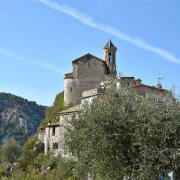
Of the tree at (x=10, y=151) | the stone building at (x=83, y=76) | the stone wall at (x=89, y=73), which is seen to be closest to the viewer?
the stone building at (x=83, y=76)

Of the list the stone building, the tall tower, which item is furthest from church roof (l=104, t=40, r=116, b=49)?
the stone building

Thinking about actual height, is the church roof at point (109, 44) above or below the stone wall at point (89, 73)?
above

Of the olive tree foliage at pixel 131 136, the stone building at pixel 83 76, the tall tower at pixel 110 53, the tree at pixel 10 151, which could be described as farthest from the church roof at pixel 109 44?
the olive tree foliage at pixel 131 136

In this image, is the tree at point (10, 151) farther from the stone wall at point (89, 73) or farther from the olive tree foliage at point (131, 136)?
the olive tree foliage at point (131, 136)

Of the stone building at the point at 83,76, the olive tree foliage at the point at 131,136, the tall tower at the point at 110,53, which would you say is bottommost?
the olive tree foliage at the point at 131,136

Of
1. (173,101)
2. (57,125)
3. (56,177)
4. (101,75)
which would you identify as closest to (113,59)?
(101,75)

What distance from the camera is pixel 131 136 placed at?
101ft

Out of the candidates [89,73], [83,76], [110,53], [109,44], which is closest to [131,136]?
[83,76]

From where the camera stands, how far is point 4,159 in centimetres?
10712

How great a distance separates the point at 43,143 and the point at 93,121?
46.3 meters

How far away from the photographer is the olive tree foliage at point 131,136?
30.4 meters

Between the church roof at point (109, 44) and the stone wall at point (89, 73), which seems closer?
the stone wall at point (89, 73)

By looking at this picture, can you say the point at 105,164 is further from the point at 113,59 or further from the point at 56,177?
the point at 113,59

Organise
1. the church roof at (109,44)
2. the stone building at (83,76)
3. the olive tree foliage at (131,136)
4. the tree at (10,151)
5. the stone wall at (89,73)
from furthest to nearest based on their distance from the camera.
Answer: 1. the tree at (10,151)
2. the church roof at (109,44)
3. the stone wall at (89,73)
4. the stone building at (83,76)
5. the olive tree foliage at (131,136)
